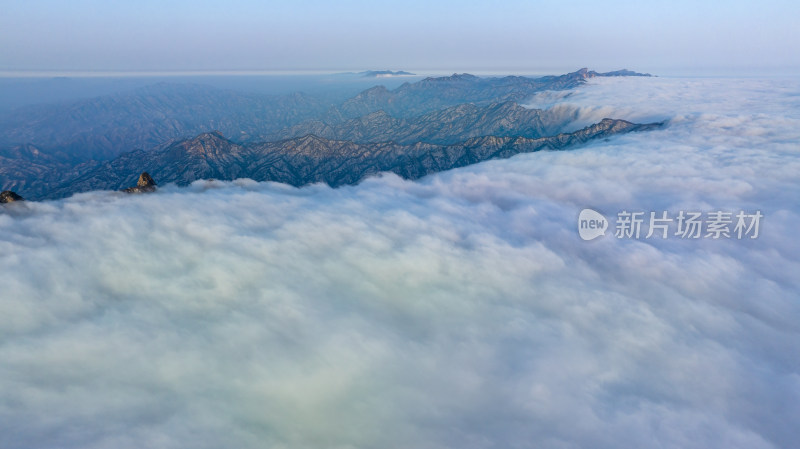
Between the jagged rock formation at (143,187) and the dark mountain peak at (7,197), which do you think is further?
the jagged rock formation at (143,187)

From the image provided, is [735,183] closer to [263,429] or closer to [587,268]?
[587,268]

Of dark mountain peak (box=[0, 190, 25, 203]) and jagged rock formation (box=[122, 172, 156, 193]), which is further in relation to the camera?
jagged rock formation (box=[122, 172, 156, 193])

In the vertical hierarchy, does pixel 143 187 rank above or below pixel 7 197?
below

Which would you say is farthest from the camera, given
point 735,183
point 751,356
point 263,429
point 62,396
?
point 735,183

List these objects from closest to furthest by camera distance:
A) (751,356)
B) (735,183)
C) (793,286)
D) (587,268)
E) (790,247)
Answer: (751,356), (793,286), (587,268), (790,247), (735,183)

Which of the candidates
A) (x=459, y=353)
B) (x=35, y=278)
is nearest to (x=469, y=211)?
(x=459, y=353)

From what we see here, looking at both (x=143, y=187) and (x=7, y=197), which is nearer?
(x=7, y=197)

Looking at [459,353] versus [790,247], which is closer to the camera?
[459,353]

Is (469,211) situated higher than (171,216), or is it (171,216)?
(171,216)

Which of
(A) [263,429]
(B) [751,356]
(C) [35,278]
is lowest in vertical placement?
(B) [751,356]

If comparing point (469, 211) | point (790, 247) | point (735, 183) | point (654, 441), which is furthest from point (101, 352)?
point (735, 183)
